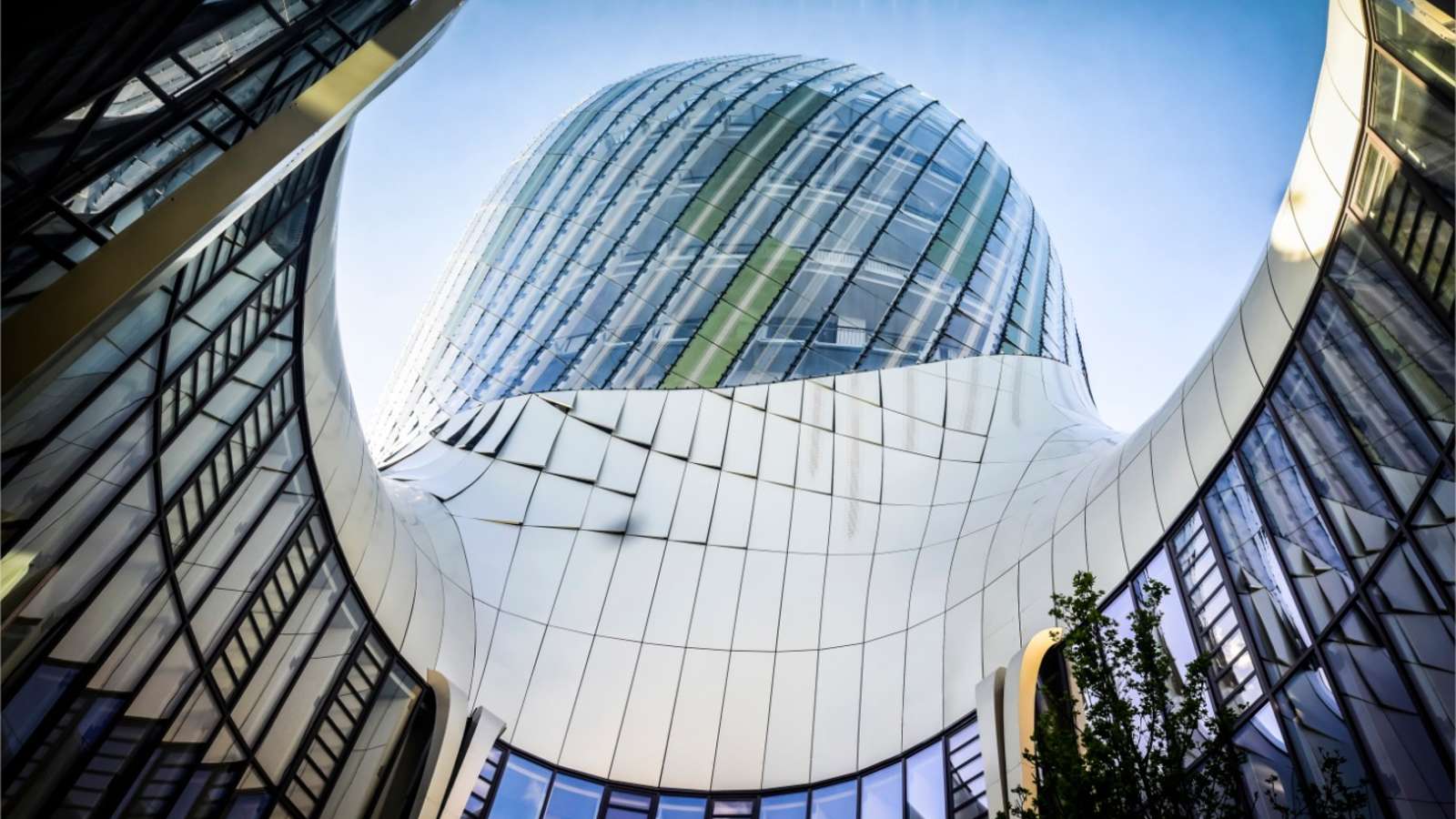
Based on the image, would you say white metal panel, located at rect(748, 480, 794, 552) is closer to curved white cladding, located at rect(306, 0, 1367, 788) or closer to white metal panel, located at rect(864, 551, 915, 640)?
curved white cladding, located at rect(306, 0, 1367, 788)

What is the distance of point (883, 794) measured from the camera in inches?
537

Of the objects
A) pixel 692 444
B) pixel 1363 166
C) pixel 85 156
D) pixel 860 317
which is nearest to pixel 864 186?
pixel 860 317

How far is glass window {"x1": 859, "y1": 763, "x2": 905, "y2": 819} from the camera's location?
13359 mm

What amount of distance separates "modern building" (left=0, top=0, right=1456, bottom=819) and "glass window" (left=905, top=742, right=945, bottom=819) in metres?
0.10

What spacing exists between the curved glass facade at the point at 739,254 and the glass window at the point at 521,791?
8.04 metres

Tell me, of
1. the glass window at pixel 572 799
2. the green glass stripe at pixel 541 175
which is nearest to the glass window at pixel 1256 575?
the glass window at pixel 572 799

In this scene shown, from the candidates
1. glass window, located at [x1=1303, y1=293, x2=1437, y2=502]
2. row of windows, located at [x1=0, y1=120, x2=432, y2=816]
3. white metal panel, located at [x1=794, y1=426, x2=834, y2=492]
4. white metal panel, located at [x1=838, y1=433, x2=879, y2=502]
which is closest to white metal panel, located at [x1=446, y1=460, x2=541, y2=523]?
row of windows, located at [x1=0, y1=120, x2=432, y2=816]

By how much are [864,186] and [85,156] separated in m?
20.2

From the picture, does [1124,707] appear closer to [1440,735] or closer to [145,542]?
[1440,735]

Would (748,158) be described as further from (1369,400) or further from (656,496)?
(1369,400)

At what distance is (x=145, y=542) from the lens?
8.15 metres

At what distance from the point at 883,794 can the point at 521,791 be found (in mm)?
5660

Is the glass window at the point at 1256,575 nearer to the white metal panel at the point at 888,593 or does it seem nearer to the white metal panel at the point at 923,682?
the white metal panel at the point at 923,682

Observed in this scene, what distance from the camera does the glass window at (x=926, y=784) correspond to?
1275cm
